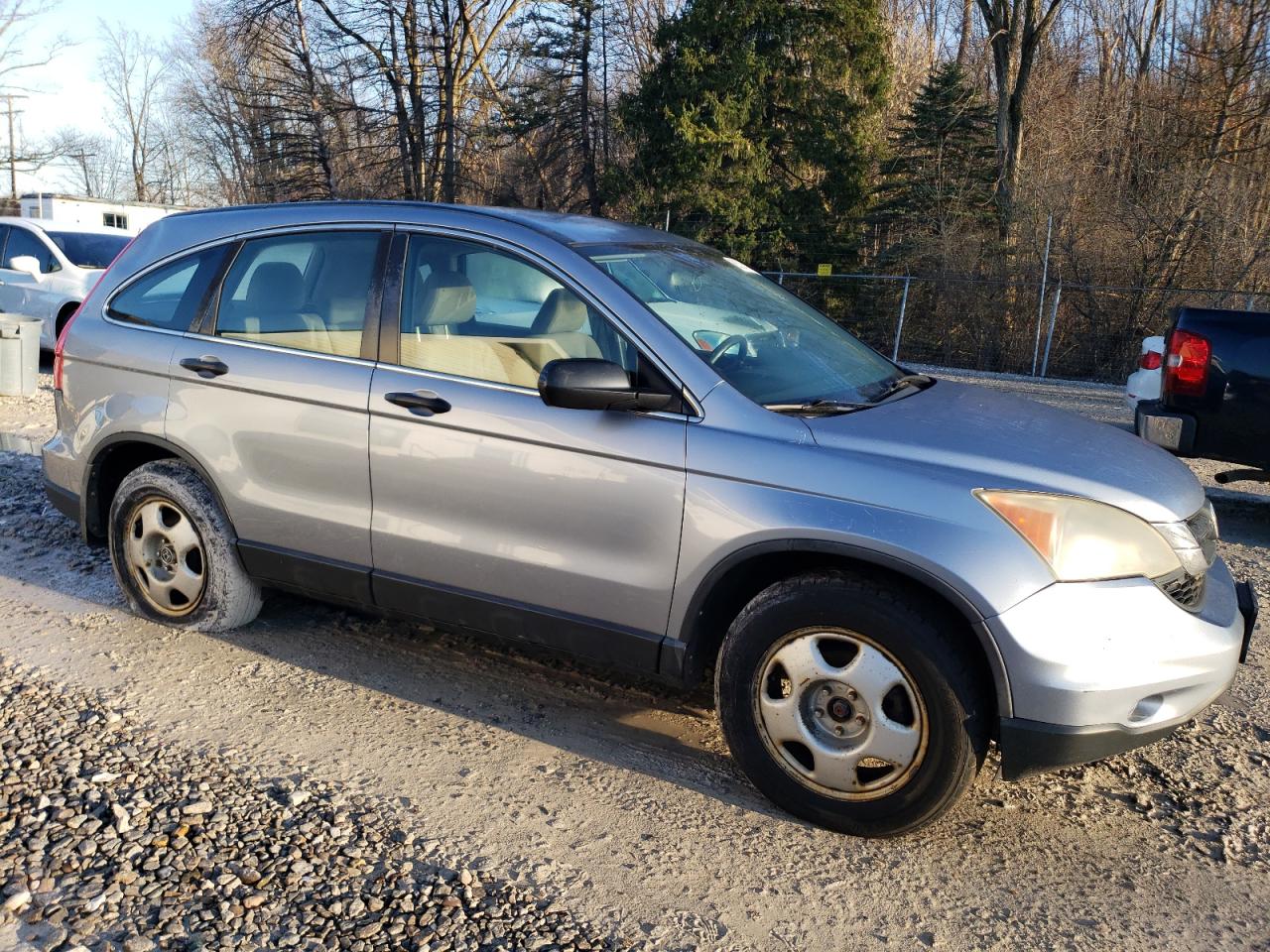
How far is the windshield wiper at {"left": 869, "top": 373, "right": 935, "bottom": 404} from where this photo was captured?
388 cm

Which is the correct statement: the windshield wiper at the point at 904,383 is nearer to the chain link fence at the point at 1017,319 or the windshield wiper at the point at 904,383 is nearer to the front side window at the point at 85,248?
the front side window at the point at 85,248

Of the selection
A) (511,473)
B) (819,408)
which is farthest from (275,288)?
(819,408)

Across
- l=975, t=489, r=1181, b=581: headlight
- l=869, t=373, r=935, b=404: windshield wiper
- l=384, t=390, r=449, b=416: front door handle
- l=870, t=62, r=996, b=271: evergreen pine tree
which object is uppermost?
l=870, t=62, r=996, b=271: evergreen pine tree

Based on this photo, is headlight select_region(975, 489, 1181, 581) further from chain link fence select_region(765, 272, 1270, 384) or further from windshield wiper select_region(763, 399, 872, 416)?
chain link fence select_region(765, 272, 1270, 384)

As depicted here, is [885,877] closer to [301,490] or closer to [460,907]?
[460,907]

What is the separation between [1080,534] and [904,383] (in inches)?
51.3

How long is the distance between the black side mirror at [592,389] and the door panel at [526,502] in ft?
0.22

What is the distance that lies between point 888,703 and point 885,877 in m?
0.49

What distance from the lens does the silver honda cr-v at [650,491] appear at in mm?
3021

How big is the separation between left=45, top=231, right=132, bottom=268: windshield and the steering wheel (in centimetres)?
1187

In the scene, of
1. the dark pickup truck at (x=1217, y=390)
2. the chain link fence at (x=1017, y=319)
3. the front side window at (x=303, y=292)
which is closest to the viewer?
the front side window at (x=303, y=292)

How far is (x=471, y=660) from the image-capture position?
4.55 meters

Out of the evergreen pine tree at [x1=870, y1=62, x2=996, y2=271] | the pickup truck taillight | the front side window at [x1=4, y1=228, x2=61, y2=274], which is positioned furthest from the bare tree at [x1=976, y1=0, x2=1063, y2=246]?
the front side window at [x1=4, y1=228, x2=61, y2=274]

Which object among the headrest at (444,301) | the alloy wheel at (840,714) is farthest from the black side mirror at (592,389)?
the alloy wheel at (840,714)
